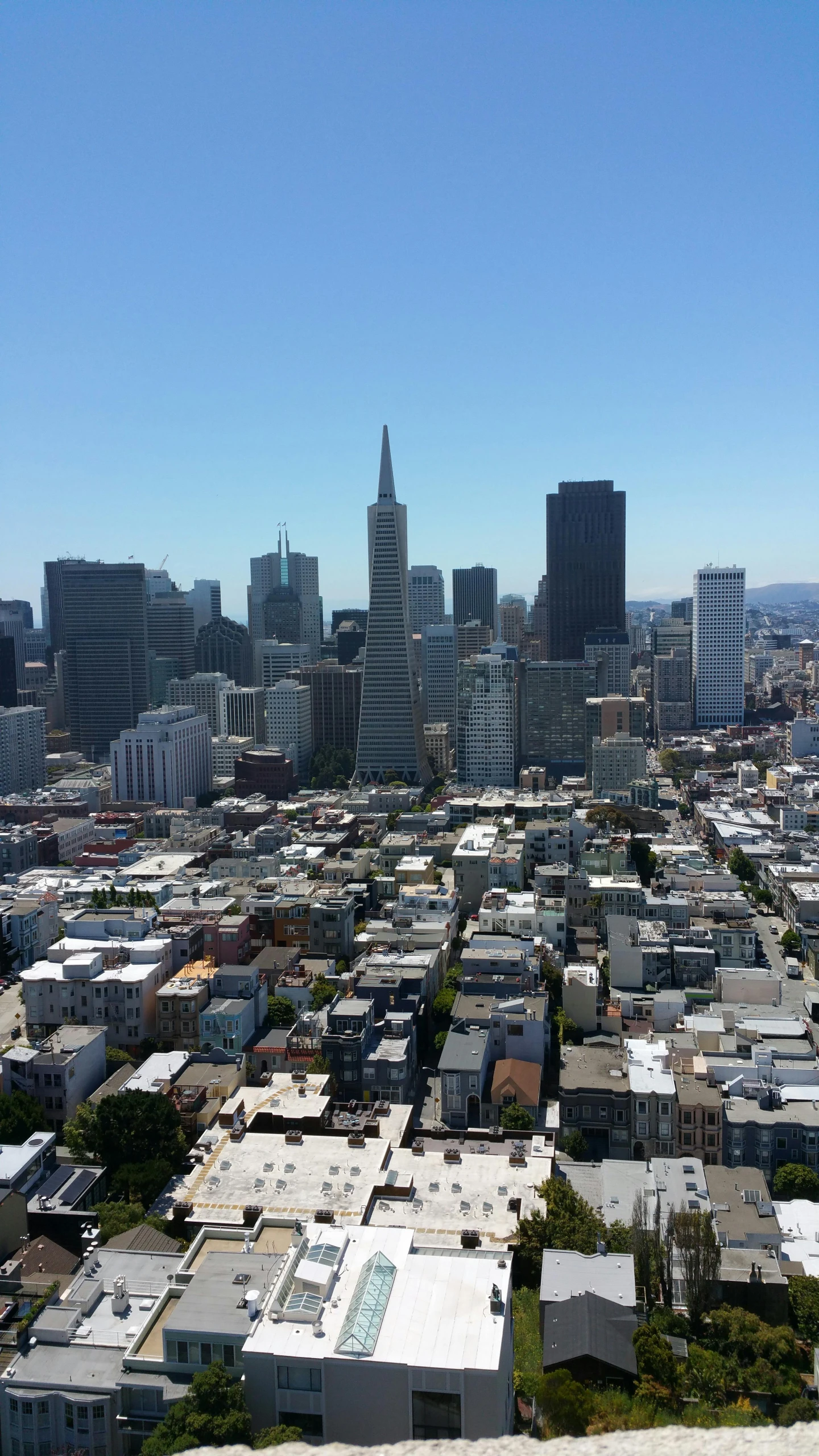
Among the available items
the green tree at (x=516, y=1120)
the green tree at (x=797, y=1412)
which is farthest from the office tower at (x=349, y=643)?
the green tree at (x=797, y=1412)

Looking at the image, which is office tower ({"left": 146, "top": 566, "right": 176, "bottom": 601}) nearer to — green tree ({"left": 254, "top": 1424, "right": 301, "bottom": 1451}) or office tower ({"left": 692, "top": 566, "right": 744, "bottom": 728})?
office tower ({"left": 692, "top": 566, "right": 744, "bottom": 728})

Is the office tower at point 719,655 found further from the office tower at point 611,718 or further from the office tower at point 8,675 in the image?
the office tower at point 8,675

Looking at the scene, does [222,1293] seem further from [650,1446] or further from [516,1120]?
[516,1120]

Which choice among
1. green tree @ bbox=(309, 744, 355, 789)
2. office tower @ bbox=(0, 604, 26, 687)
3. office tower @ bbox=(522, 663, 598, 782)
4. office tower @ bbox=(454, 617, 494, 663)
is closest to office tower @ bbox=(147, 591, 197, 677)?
office tower @ bbox=(0, 604, 26, 687)

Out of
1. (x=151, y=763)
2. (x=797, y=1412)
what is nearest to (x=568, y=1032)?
(x=797, y=1412)

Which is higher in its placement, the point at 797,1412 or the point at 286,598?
the point at 286,598
